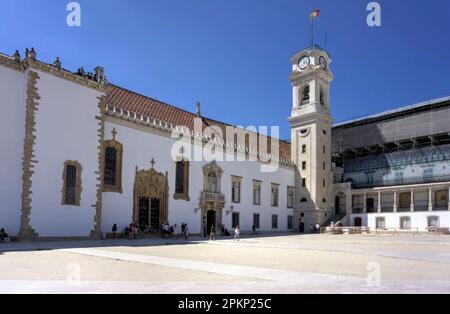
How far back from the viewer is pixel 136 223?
3697 cm

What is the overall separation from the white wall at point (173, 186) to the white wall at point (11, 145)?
7.22 meters

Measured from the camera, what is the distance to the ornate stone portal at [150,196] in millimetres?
37469

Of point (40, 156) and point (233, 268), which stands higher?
point (40, 156)

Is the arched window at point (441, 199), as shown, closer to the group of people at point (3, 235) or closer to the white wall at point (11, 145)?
the white wall at point (11, 145)

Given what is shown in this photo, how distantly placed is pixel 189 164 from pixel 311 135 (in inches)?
872

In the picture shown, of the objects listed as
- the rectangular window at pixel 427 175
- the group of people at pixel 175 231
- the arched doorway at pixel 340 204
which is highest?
the rectangular window at pixel 427 175

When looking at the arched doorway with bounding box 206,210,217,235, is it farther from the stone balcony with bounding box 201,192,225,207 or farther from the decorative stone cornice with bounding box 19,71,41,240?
the decorative stone cornice with bounding box 19,71,41,240

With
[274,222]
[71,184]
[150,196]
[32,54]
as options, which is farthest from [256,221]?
[32,54]

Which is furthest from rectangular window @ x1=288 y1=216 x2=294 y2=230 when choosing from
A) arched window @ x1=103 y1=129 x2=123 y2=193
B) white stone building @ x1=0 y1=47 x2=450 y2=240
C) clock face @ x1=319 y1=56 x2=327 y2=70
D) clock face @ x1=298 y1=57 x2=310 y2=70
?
arched window @ x1=103 y1=129 x2=123 y2=193

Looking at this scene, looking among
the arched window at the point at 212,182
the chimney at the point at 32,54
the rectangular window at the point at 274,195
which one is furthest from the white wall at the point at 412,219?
the chimney at the point at 32,54
